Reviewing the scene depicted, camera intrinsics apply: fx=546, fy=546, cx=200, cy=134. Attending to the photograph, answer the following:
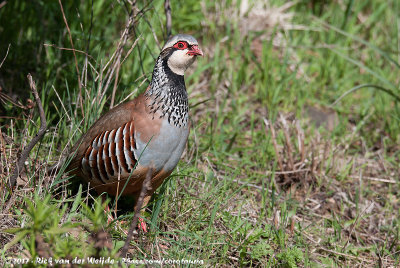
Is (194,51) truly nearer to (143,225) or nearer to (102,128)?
(102,128)

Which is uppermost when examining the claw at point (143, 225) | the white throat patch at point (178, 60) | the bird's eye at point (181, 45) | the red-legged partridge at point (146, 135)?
the bird's eye at point (181, 45)

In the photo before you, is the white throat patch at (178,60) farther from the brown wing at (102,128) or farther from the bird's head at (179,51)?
the brown wing at (102,128)

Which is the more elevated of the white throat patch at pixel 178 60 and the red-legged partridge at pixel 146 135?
the white throat patch at pixel 178 60

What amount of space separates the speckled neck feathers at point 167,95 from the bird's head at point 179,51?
24 millimetres

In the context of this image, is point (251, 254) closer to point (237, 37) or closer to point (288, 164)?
point (288, 164)

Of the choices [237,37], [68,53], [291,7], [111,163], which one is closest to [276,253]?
[111,163]

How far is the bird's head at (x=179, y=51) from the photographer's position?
11.9 feet

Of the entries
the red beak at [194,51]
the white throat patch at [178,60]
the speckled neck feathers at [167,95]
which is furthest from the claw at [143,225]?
the red beak at [194,51]

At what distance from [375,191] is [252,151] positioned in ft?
3.76

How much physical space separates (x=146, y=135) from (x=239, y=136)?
1.84 m

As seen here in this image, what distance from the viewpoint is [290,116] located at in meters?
5.51

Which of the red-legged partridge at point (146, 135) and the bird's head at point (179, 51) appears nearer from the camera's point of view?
the red-legged partridge at point (146, 135)

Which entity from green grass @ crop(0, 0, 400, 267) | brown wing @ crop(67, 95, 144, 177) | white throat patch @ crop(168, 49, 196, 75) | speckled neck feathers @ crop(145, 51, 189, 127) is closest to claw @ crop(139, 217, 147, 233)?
green grass @ crop(0, 0, 400, 267)

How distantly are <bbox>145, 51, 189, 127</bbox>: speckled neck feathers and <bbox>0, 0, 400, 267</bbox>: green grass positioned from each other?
1.66 ft
